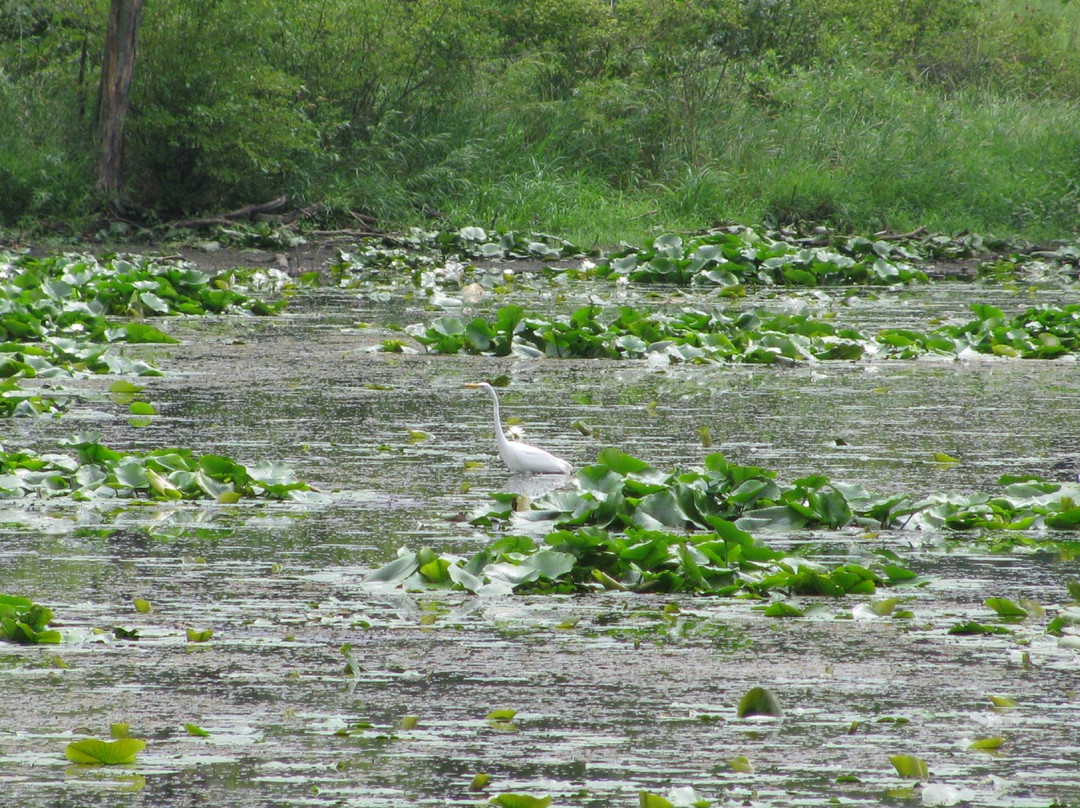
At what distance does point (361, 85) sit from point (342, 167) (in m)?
1.48

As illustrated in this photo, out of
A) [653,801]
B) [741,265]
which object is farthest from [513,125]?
[653,801]

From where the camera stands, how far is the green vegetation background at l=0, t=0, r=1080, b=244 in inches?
797

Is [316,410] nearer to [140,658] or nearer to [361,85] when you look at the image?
[140,658]

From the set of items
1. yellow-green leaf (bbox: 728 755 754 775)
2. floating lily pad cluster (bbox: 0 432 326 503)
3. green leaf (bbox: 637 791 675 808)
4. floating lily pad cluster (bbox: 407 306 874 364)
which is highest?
green leaf (bbox: 637 791 675 808)

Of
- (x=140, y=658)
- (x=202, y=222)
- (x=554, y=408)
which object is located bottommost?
(x=202, y=222)

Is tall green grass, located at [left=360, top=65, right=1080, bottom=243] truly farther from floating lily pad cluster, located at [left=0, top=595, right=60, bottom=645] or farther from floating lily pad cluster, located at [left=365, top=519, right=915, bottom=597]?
floating lily pad cluster, located at [left=0, top=595, right=60, bottom=645]

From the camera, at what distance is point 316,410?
8688mm

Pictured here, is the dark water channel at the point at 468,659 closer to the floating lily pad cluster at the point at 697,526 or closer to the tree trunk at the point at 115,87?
the floating lily pad cluster at the point at 697,526

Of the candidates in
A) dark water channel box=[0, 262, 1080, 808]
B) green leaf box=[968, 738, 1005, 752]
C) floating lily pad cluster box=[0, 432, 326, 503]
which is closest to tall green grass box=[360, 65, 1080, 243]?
dark water channel box=[0, 262, 1080, 808]

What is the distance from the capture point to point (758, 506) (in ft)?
19.3

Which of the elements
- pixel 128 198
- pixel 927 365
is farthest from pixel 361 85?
pixel 927 365

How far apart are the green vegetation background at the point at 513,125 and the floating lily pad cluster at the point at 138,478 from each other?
45.5ft

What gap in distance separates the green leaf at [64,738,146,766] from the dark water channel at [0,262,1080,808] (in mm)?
31

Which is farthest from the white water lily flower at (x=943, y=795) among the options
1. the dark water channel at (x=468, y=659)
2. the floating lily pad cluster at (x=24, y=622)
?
the floating lily pad cluster at (x=24, y=622)
